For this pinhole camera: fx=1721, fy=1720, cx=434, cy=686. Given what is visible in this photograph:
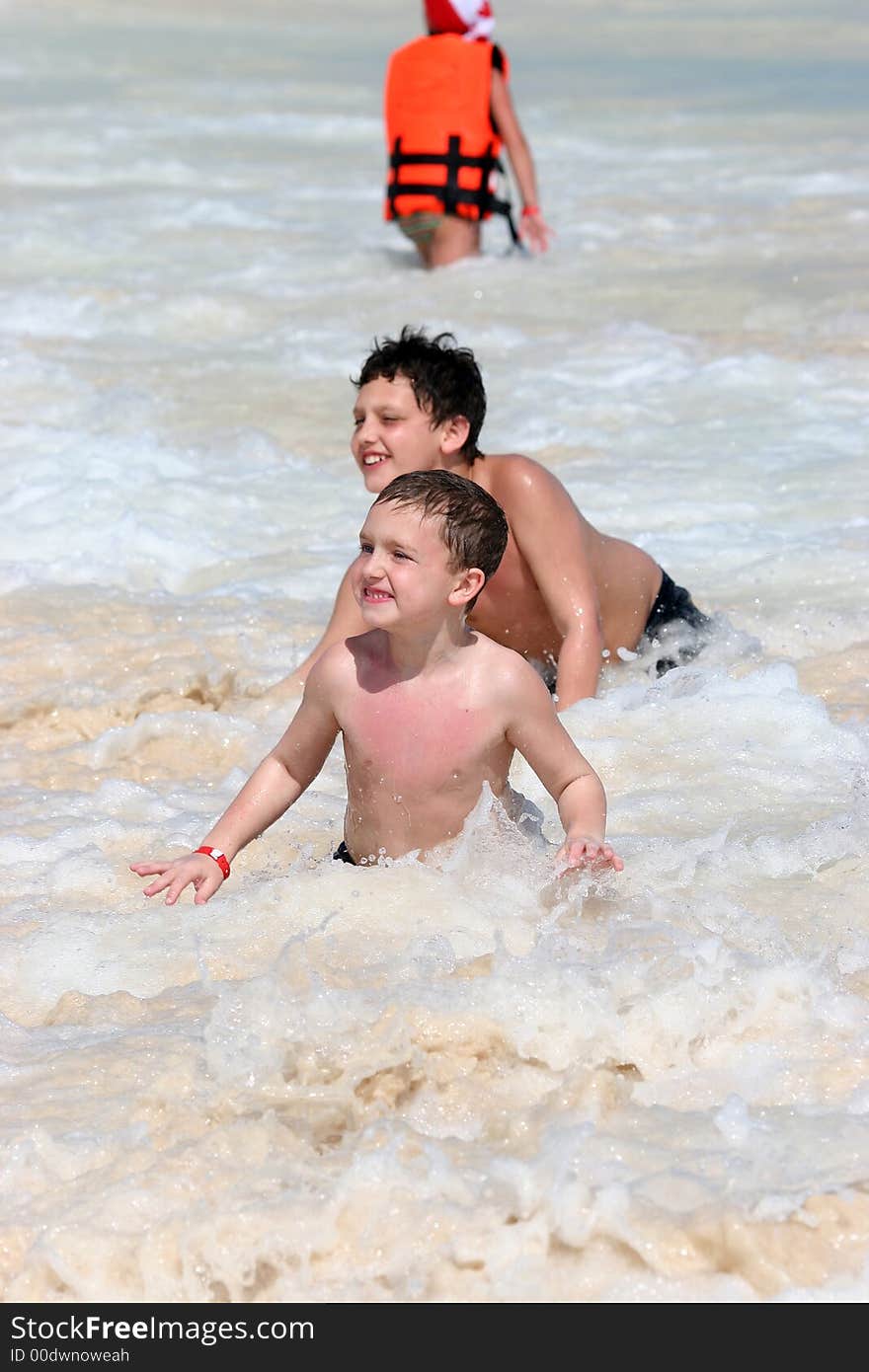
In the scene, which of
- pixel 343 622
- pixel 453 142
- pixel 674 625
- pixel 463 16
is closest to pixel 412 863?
pixel 343 622

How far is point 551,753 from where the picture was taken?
3365mm

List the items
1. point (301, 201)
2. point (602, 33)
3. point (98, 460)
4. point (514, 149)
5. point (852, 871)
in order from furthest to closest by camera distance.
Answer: point (602, 33) → point (301, 201) → point (514, 149) → point (98, 460) → point (852, 871)

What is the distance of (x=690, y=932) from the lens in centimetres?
299

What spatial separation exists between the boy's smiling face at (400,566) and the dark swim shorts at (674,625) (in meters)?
1.64

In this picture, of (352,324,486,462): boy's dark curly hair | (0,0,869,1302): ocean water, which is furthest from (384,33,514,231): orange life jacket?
(352,324,486,462): boy's dark curly hair

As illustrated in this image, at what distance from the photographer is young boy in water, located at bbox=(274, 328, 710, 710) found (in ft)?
14.5

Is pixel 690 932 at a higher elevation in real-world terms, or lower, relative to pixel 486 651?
lower

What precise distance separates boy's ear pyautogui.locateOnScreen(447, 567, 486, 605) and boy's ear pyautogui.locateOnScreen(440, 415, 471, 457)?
118 cm

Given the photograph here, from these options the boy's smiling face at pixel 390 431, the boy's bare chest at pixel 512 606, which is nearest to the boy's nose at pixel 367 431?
the boy's smiling face at pixel 390 431

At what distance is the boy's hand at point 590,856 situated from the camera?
3.06 metres

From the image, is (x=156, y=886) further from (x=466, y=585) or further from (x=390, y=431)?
(x=390, y=431)
